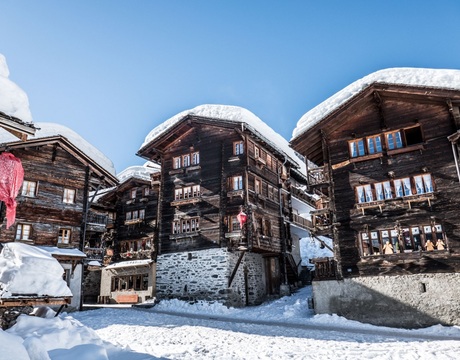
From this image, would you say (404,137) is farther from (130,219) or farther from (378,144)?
(130,219)

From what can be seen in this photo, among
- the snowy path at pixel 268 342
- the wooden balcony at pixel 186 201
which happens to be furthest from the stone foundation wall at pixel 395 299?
the wooden balcony at pixel 186 201

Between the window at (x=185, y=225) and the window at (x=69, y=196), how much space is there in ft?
24.0

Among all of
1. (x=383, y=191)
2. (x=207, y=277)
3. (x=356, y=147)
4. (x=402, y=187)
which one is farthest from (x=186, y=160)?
(x=402, y=187)

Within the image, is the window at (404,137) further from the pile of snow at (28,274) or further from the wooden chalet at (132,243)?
the wooden chalet at (132,243)

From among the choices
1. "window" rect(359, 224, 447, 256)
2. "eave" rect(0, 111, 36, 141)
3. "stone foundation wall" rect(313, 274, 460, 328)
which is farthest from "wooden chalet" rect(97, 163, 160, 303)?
"eave" rect(0, 111, 36, 141)

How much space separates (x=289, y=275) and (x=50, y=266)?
2215 centimetres

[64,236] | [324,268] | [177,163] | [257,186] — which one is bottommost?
[324,268]

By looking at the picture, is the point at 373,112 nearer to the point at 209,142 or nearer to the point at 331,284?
the point at 331,284

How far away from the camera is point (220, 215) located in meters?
25.0

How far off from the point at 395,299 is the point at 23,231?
2130 centimetres

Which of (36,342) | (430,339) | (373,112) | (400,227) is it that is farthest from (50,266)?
(373,112)

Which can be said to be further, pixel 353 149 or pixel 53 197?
pixel 53 197

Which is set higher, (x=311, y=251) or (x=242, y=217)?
(x=242, y=217)

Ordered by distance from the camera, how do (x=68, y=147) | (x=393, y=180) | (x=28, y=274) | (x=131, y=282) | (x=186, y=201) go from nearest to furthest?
(x=28, y=274) < (x=393, y=180) < (x=68, y=147) < (x=186, y=201) < (x=131, y=282)
